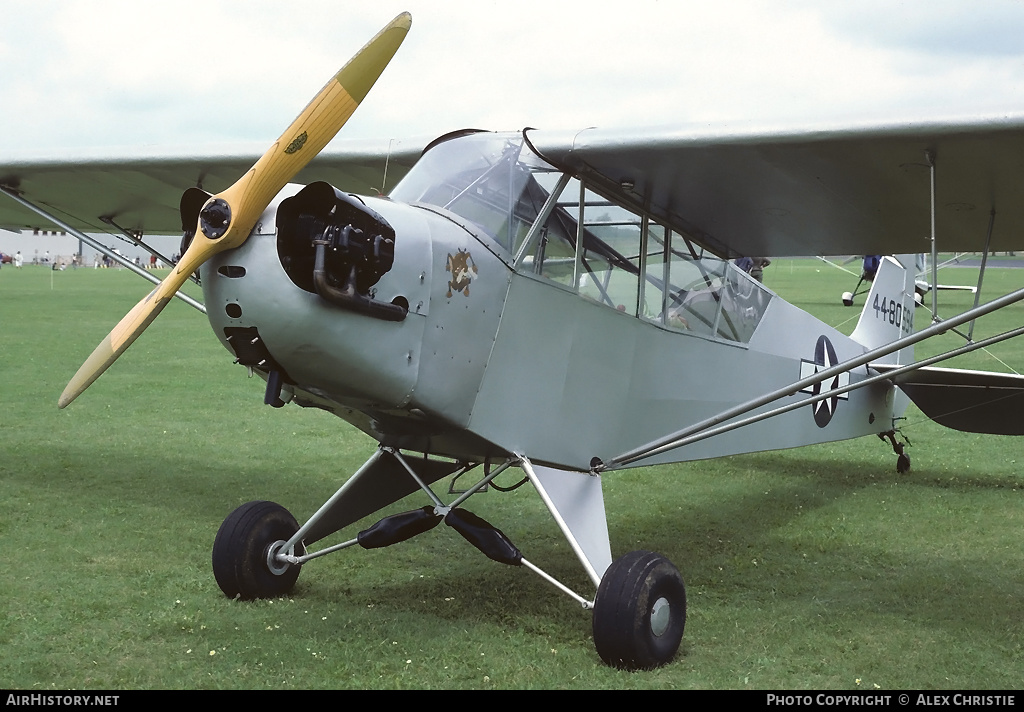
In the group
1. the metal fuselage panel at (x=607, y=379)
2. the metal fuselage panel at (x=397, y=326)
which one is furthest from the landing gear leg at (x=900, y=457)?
the metal fuselage panel at (x=397, y=326)

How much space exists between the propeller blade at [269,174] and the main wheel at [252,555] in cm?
123

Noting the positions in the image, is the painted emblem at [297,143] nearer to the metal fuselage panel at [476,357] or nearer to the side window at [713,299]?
the metal fuselage panel at [476,357]

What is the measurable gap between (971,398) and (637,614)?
5.49 m

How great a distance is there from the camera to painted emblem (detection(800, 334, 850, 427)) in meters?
7.78

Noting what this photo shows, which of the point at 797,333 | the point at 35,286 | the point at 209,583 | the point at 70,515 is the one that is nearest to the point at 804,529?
the point at 797,333

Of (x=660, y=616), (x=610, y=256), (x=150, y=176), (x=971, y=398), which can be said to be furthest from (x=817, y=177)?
(x=150, y=176)

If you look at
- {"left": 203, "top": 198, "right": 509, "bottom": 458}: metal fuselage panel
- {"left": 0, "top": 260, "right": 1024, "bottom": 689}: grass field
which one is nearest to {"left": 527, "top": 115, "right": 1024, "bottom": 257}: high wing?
{"left": 203, "top": 198, "right": 509, "bottom": 458}: metal fuselage panel

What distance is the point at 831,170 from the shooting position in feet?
17.3

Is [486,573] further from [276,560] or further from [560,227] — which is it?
[560,227]

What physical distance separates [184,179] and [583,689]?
17.2 feet

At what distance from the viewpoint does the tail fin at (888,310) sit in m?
9.89

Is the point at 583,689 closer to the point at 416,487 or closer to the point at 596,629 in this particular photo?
the point at 596,629

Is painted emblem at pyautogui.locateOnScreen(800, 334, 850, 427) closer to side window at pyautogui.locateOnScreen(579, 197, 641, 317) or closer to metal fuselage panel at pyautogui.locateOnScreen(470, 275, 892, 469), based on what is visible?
metal fuselage panel at pyautogui.locateOnScreen(470, 275, 892, 469)

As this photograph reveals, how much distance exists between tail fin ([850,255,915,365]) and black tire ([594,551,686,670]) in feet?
18.6
